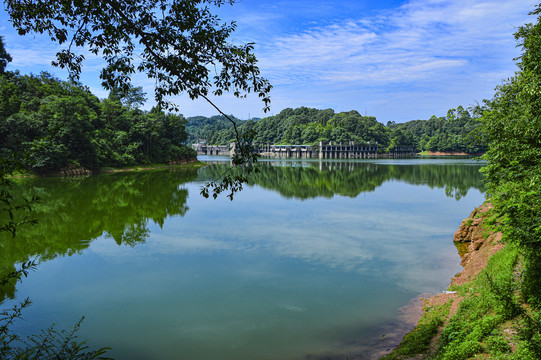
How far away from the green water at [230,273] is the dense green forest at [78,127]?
17.1 meters

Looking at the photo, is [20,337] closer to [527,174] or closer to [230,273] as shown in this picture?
[230,273]

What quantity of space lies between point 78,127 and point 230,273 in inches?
1550

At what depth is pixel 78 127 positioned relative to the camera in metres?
43.0

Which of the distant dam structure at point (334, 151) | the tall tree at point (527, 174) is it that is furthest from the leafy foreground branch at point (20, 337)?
the distant dam structure at point (334, 151)

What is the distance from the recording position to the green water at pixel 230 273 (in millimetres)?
7765

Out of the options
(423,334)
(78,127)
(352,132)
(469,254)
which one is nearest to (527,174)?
(423,334)

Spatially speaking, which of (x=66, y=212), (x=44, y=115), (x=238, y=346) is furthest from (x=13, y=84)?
(x=238, y=346)

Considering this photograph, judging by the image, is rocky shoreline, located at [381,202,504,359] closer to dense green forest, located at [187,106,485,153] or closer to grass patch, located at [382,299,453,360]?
grass patch, located at [382,299,453,360]

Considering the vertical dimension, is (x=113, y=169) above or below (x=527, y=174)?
below

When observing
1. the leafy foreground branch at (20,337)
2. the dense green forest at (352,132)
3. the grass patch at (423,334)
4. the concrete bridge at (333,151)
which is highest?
the dense green forest at (352,132)

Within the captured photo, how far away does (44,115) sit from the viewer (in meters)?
40.7

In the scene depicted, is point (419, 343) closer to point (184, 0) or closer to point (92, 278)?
point (184, 0)

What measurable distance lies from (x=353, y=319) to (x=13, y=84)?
52.5 metres

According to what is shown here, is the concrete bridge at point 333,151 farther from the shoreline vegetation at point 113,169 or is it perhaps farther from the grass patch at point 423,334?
the grass patch at point 423,334
